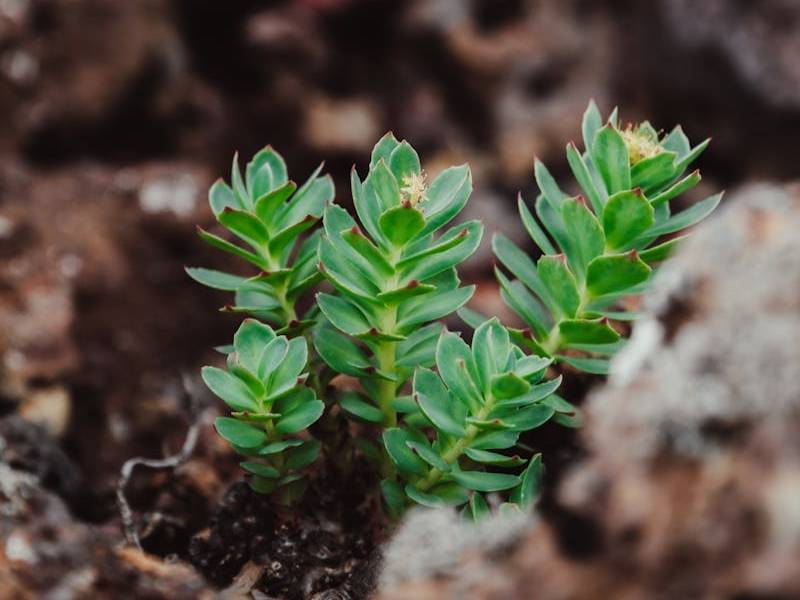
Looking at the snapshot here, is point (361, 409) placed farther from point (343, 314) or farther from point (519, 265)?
point (519, 265)

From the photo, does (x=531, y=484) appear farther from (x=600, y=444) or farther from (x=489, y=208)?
(x=489, y=208)

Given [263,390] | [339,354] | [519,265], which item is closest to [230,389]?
[263,390]

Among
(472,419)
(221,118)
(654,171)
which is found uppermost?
(221,118)

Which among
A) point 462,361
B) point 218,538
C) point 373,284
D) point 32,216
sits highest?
point 32,216

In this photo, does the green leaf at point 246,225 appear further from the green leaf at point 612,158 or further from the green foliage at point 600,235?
the green leaf at point 612,158

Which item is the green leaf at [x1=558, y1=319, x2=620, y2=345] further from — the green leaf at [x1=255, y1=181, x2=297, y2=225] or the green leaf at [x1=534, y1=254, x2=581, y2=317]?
the green leaf at [x1=255, y1=181, x2=297, y2=225]

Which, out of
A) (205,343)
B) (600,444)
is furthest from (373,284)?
(205,343)

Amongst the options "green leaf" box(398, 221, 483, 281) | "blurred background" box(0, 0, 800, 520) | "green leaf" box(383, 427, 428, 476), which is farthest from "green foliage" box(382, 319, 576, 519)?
"blurred background" box(0, 0, 800, 520)
